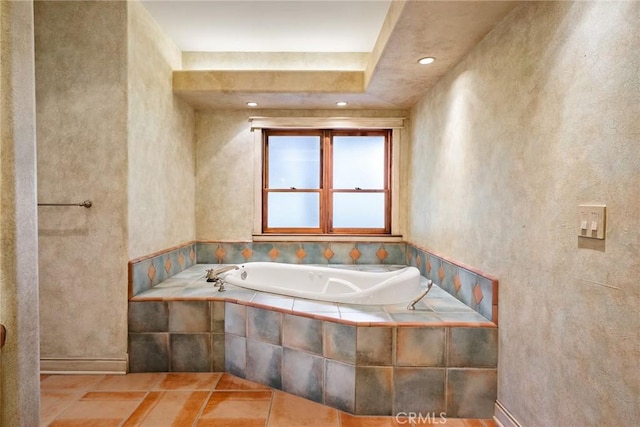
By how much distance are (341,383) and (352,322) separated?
344mm

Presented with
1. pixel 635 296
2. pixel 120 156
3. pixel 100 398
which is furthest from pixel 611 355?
pixel 120 156

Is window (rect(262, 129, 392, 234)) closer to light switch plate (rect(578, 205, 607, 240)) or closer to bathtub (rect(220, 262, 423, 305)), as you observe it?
bathtub (rect(220, 262, 423, 305))

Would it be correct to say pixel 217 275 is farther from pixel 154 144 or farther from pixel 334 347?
pixel 334 347

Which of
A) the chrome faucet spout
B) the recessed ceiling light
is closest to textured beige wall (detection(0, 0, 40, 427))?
the chrome faucet spout

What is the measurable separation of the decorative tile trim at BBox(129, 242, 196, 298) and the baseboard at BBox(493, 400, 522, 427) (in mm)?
2277

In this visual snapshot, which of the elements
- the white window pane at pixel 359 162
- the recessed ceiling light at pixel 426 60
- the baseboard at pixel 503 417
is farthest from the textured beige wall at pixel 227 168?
the baseboard at pixel 503 417

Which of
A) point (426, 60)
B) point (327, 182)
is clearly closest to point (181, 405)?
point (327, 182)

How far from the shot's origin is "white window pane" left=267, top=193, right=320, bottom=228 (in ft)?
11.9

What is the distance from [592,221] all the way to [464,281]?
1.09 meters

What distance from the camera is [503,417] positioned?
174 cm

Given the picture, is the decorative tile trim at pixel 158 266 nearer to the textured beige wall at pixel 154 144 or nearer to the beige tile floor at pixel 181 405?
the textured beige wall at pixel 154 144

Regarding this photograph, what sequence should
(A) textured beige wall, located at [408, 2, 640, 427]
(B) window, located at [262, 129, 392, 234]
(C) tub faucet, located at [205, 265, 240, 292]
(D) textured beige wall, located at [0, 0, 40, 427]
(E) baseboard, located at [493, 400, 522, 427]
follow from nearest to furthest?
(D) textured beige wall, located at [0, 0, 40, 427]
(A) textured beige wall, located at [408, 2, 640, 427]
(E) baseboard, located at [493, 400, 522, 427]
(C) tub faucet, located at [205, 265, 240, 292]
(B) window, located at [262, 129, 392, 234]

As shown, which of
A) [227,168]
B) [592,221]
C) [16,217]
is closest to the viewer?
[16,217]

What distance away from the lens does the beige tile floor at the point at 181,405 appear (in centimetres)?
180
